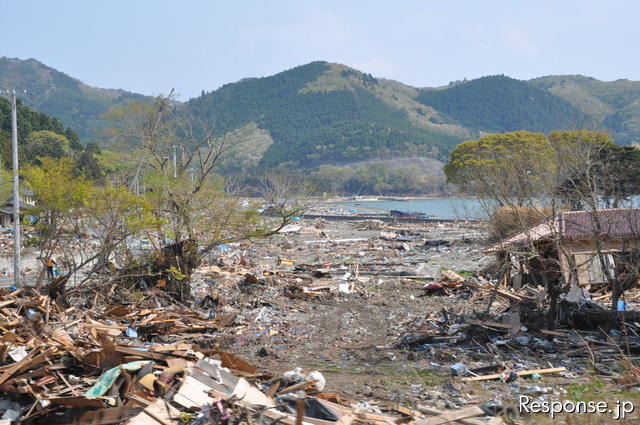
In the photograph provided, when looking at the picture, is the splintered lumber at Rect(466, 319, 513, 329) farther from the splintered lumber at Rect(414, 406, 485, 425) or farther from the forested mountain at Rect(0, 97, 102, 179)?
the forested mountain at Rect(0, 97, 102, 179)

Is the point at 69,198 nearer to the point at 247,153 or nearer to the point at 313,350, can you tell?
the point at 313,350

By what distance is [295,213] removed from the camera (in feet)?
56.9

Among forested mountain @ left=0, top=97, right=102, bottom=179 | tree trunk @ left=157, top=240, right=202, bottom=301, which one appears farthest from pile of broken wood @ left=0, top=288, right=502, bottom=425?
forested mountain @ left=0, top=97, right=102, bottom=179

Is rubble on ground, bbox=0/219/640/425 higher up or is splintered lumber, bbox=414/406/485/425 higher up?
splintered lumber, bbox=414/406/485/425

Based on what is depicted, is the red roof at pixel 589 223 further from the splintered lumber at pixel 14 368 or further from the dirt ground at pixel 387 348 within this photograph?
the splintered lumber at pixel 14 368

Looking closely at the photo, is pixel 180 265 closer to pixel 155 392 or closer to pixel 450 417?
pixel 155 392

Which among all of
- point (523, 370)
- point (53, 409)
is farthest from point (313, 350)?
point (53, 409)

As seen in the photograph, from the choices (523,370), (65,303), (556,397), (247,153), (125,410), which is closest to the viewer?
(125,410)

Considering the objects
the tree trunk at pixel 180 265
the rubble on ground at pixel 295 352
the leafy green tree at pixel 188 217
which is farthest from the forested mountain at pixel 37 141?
the rubble on ground at pixel 295 352

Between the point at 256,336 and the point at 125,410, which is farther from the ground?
the point at 125,410

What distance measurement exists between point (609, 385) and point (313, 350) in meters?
5.75

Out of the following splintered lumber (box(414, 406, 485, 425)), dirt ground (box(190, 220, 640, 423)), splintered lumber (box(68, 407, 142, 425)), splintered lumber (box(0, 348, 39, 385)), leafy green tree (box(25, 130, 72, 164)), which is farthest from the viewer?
leafy green tree (box(25, 130, 72, 164))

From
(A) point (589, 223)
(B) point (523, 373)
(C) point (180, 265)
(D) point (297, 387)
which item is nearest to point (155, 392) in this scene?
(D) point (297, 387)

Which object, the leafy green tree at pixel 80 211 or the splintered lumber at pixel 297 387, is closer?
the splintered lumber at pixel 297 387
